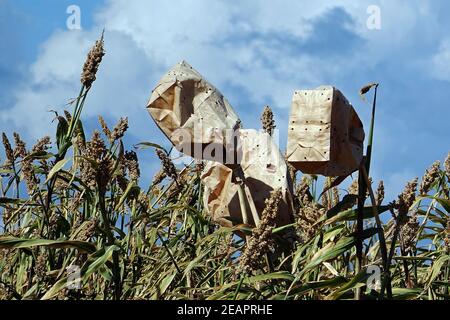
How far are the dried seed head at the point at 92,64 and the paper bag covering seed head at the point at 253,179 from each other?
0.79 metres

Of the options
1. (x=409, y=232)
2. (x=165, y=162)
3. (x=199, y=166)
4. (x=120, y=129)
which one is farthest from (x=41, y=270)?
(x=199, y=166)

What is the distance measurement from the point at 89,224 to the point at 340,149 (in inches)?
32.7

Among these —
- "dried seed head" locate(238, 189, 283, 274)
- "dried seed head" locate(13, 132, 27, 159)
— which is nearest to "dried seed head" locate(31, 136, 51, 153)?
"dried seed head" locate(13, 132, 27, 159)

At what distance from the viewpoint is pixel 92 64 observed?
3.26 meters

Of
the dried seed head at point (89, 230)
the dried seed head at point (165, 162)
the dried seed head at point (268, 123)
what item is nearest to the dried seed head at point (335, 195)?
the dried seed head at point (268, 123)

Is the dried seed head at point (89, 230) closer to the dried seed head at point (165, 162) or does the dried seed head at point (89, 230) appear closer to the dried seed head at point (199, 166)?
the dried seed head at point (165, 162)

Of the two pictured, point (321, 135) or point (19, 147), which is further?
point (19, 147)

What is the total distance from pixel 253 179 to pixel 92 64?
0.94 m

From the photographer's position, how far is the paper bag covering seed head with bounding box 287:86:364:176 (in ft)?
10.8

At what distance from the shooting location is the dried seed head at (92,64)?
323cm

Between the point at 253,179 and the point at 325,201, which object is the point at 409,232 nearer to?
the point at 253,179

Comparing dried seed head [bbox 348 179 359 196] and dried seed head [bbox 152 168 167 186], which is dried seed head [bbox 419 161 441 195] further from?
dried seed head [bbox 152 168 167 186]

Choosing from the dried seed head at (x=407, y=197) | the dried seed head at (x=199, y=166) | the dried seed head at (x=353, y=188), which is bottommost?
the dried seed head at (x=407, y=197)

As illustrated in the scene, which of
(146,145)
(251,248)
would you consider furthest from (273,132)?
(251,248)
